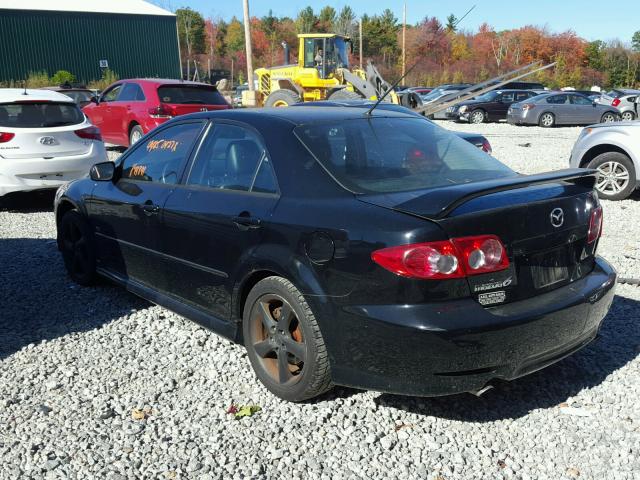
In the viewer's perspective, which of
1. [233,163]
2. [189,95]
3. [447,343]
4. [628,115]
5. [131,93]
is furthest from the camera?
[628,115]

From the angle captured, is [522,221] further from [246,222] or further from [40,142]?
[40,142]

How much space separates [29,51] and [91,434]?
4740cm

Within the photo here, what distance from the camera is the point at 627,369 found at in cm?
396

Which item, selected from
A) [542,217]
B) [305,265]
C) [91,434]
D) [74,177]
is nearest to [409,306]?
[305,265]

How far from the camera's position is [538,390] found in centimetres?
371

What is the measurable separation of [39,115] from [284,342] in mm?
6828

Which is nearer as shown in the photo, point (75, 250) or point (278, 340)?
point (278, 340)

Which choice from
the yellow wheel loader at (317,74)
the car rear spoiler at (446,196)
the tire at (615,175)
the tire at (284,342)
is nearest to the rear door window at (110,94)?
the yellow wheel loader at (317,74)

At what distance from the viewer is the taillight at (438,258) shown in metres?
2.89

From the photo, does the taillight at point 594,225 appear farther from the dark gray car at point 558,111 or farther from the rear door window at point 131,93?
the dark gray car at point 558,111

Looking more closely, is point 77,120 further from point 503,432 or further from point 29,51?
point 29,51

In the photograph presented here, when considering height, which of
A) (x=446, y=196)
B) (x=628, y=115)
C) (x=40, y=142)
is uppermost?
(x=446, y=196)

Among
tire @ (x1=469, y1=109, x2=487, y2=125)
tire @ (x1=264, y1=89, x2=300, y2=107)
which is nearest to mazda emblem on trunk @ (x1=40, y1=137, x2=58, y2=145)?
tire @ (x1=264, y1=89, x2=300, y2=107)

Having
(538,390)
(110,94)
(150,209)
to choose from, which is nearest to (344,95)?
(110,94)
